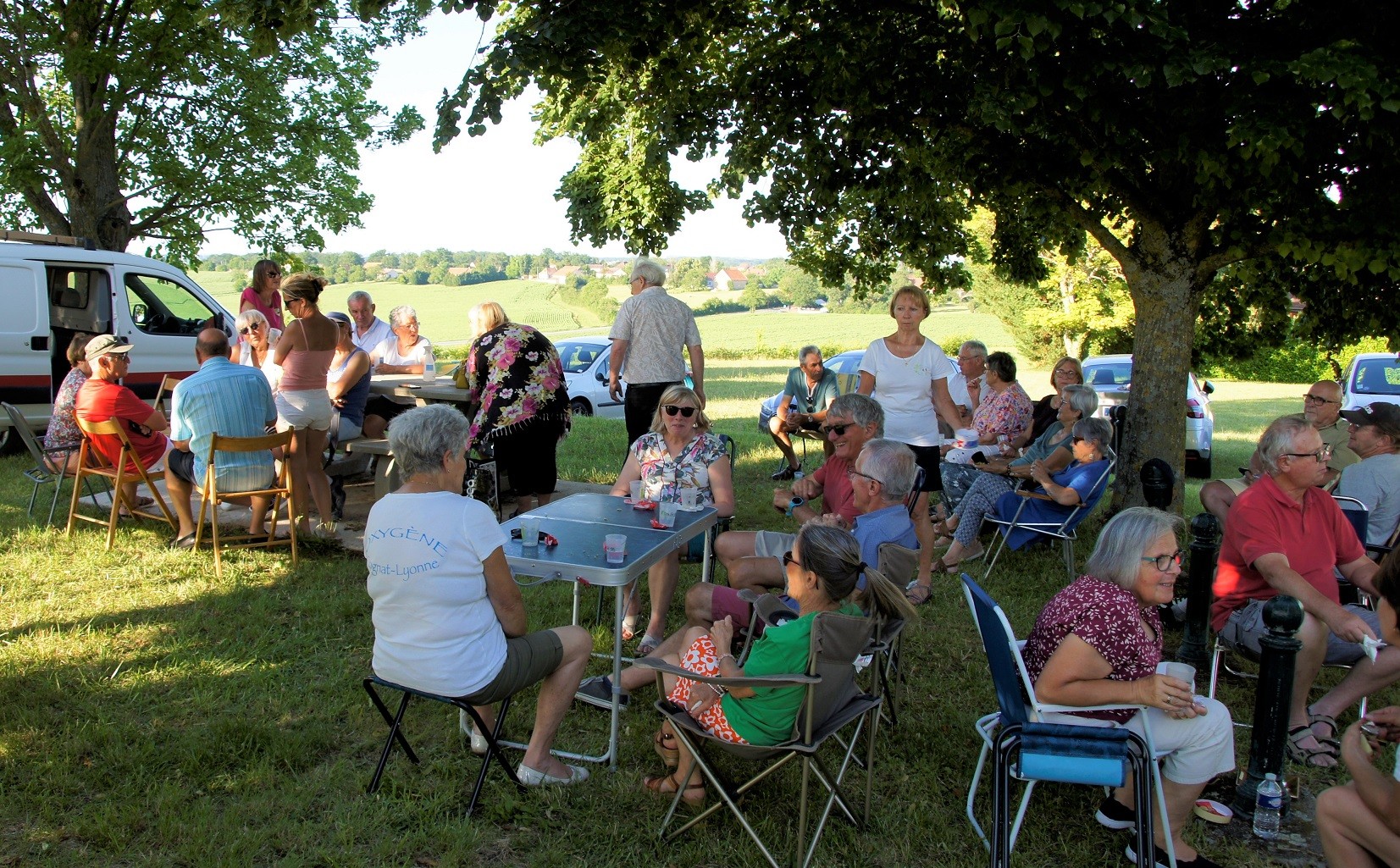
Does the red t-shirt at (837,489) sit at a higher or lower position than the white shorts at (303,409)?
lower

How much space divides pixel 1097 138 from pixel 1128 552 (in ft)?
13.0

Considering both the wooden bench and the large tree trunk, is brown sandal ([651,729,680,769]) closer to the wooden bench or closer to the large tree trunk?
the wooden bench

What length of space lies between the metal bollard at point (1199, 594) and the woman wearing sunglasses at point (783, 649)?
1533 millimetres

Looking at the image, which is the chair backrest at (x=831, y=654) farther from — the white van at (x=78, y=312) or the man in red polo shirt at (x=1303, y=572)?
the white van at (x=78, y=312)

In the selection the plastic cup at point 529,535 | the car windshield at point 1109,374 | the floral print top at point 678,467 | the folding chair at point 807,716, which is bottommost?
the folding chair at point 807,716

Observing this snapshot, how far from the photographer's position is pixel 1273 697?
10.5 ft

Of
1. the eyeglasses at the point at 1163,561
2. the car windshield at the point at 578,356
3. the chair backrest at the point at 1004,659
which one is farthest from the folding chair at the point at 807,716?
the car windshield at the point at 578,356

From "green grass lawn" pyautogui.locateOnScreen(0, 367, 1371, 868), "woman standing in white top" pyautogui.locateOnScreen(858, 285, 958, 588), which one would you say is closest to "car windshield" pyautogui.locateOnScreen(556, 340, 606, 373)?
"woman standing in white top" pyautogui.locateOnScreen(858, 285, 958, 588)

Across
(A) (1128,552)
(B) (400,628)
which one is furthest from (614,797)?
(A) (1128,552)

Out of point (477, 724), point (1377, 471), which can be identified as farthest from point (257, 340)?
point (1377, 471)

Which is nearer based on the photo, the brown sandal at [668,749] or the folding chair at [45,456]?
the brown sandal at [668,749]

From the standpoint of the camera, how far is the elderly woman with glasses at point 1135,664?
2.81m

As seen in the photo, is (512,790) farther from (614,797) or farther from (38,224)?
(38,224)

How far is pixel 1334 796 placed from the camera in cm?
244
